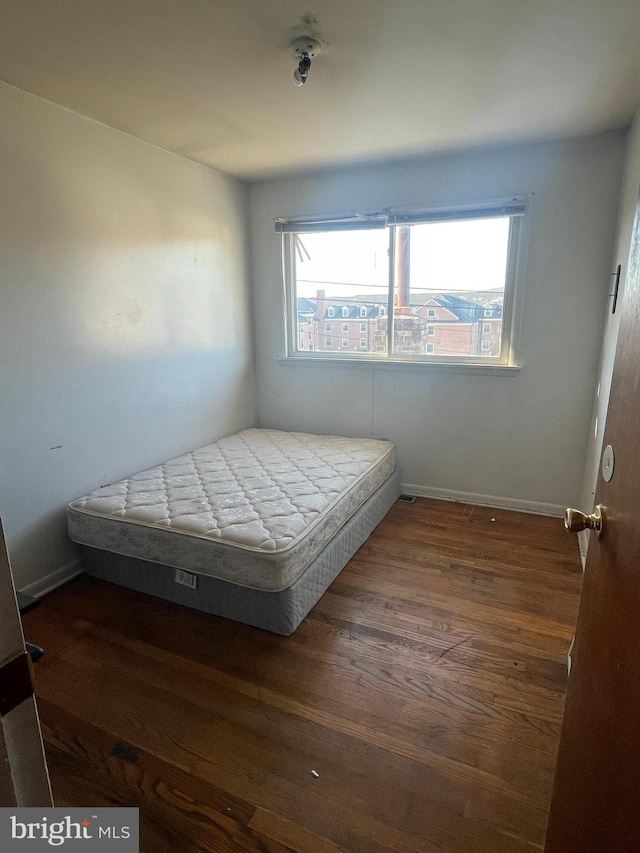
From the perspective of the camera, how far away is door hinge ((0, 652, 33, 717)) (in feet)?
1.84

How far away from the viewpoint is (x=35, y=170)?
2045 millimetres

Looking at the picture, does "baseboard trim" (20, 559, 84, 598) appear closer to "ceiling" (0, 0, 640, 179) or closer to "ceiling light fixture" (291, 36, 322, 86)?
"ceiling" (0, 0, 640, 179)

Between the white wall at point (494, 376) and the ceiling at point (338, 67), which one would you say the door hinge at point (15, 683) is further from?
the white wall at point (494, 376)

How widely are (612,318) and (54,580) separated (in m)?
3.22

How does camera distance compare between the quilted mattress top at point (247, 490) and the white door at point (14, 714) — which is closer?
the white door at point (14, 714)

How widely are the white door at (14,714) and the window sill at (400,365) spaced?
2895mm

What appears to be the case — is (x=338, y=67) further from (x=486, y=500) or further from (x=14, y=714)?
(x=486, y=500)

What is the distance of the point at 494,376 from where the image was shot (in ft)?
9.86

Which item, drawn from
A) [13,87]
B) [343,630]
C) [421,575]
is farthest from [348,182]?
[343,630]

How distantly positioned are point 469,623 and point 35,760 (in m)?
1.78

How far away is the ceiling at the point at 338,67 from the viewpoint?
1.48m

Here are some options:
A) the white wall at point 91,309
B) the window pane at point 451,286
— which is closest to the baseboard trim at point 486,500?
the window pane at point 451,286

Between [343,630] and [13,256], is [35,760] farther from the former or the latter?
[13,256]

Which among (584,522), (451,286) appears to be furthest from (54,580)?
(451,286)
